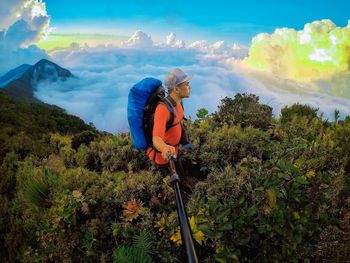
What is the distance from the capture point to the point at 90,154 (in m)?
8.45

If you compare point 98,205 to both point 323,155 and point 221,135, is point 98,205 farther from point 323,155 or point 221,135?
point 323,155

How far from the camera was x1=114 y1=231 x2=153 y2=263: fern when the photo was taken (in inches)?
165

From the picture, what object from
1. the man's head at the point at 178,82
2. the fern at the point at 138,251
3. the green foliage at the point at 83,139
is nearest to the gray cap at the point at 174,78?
the man's head at the point at 178,82

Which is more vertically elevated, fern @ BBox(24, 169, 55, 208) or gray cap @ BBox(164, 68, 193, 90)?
gray cap @ BBox(164, 68, 193, 90)

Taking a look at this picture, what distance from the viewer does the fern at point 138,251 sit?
419 centimetres

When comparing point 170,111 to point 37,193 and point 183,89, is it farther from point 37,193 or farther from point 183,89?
point 37,193

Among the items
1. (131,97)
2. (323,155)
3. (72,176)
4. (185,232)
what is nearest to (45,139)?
(72,176)

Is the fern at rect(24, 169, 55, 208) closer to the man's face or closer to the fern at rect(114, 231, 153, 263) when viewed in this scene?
the fern at rect(114, 231, 153, 263)

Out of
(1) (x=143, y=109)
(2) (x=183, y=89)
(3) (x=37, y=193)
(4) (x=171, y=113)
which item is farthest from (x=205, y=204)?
(3) (x=37, y=193)

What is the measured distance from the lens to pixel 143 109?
477 cm

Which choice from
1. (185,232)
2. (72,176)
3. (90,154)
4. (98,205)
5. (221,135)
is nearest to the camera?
(185,232)

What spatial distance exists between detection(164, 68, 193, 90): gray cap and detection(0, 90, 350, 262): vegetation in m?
1.45

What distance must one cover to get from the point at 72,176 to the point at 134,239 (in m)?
2.25

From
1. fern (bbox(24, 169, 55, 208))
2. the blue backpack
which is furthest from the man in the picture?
fern (bbox(24, 169, 55, 208))
